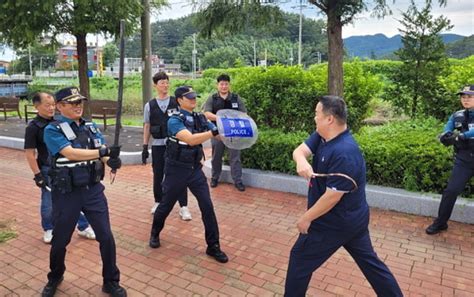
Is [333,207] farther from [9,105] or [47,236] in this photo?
[9,105]

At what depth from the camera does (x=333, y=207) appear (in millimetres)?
2695

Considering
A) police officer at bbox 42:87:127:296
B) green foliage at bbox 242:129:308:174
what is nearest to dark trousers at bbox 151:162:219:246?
police officer at bbox 42:87:127:296

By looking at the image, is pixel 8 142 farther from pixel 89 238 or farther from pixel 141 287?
pixel 141 287

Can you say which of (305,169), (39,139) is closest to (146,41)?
(39,139)

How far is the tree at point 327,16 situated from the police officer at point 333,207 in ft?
14.4

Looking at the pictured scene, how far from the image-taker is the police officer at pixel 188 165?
4055mm

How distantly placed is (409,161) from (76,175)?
14.0 ft

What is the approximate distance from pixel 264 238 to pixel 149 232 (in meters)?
1.41

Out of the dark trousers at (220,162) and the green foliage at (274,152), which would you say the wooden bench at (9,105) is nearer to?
the dark trousers at (220,162)

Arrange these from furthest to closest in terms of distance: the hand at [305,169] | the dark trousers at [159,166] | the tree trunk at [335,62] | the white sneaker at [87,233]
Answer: the tree trunk at [335,62], the dark trousers at [159,166], the white sneaker at [87,233], the hand at [305,169]

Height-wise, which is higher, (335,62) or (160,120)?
(335,62)

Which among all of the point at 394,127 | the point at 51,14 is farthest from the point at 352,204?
the point at 51,14

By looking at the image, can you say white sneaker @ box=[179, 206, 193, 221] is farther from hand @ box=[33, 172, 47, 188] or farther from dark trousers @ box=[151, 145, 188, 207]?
hand @ box=[33, 172, 47, 188]

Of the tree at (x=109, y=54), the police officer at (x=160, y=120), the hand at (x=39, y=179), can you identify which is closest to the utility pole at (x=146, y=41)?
the police officer at (x=160, y=120)
